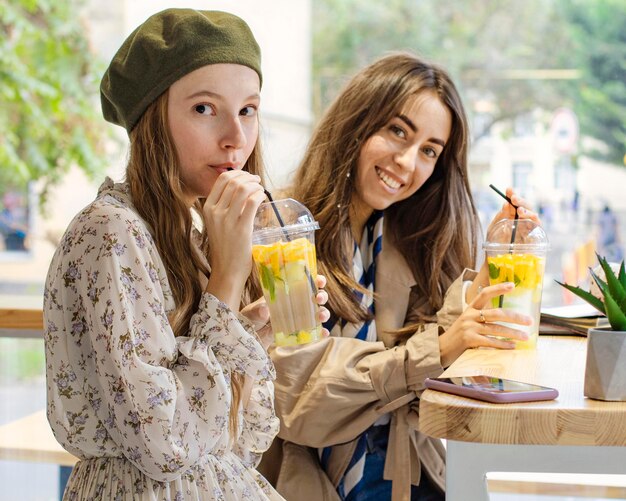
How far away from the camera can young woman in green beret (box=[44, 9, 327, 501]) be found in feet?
3.79

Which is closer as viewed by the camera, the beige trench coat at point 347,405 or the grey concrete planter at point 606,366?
the grey concrete planter at point 606,366

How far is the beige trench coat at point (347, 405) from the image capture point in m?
1.74

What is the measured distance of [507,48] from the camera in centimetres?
670

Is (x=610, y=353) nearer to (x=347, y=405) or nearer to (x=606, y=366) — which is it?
(x=606, y=366)

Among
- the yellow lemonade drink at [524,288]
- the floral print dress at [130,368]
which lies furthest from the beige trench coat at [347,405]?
the floral print dress at [130,368]

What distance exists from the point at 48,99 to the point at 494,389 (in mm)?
6341

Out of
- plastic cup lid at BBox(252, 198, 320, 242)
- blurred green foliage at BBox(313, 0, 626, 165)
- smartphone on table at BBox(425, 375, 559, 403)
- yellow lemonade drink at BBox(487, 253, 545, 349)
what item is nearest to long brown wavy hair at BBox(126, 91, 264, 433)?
plastic cup lid at BBox(252, 198, 320, 242)

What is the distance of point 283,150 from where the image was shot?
287 inches

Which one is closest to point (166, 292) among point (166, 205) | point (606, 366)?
point (166, 205)

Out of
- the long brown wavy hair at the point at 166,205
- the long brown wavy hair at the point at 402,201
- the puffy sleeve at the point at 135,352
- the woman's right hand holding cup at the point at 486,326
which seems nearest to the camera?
the puffy sleeve at the point at 135,352

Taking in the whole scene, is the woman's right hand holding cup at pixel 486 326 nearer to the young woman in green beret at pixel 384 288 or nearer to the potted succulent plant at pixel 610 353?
the young woman in green beret at pixel 384 288

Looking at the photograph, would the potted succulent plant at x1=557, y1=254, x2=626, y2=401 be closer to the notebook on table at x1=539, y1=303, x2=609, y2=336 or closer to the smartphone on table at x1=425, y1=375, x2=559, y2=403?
the smartphone on table at x1=425, y1=375, x2=559, y2=403

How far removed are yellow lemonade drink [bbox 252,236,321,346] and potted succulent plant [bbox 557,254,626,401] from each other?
442 millimetres

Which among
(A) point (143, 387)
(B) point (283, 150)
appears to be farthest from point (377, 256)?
(B) point (283, 150)
